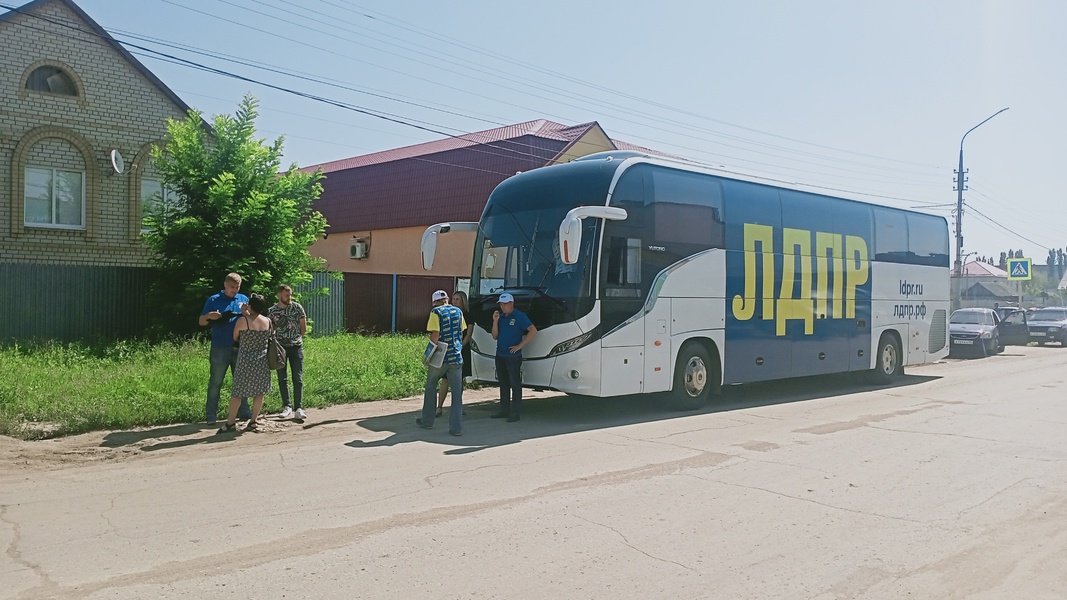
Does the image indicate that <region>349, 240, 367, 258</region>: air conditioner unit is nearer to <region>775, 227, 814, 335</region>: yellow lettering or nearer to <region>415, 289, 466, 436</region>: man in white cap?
<region>775, 227, 814, 335</region>: yellow lettering

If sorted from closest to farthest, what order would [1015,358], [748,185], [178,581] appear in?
[178,581], [748,185], [1015,358]

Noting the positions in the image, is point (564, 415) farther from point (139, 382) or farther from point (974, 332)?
point (974, 332)

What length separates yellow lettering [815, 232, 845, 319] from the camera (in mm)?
15039

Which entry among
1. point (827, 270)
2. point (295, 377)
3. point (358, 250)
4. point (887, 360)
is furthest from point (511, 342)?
point (358, 250)

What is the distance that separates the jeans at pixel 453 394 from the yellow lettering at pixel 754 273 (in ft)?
16.9

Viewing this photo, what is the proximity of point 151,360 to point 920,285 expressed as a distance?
15.8 meters

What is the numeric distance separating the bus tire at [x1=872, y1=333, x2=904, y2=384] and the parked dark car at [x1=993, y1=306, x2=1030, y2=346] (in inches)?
685

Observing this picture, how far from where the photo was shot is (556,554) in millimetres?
5469

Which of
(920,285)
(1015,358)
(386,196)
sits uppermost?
(386,196)

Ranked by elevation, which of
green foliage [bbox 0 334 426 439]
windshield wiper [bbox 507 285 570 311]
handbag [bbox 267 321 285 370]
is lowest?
green foliage [bbox 0 334 426 439]

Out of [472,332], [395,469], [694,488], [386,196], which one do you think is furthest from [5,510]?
[386,196]

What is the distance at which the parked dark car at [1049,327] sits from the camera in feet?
109

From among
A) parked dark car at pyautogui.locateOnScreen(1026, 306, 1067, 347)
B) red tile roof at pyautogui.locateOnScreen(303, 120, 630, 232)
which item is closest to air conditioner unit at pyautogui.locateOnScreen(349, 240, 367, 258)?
red tile roof at pyautogui.locateOnScreen(303, 120, 630, 232)

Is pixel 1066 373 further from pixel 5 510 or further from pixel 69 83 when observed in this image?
pixel 69 83
